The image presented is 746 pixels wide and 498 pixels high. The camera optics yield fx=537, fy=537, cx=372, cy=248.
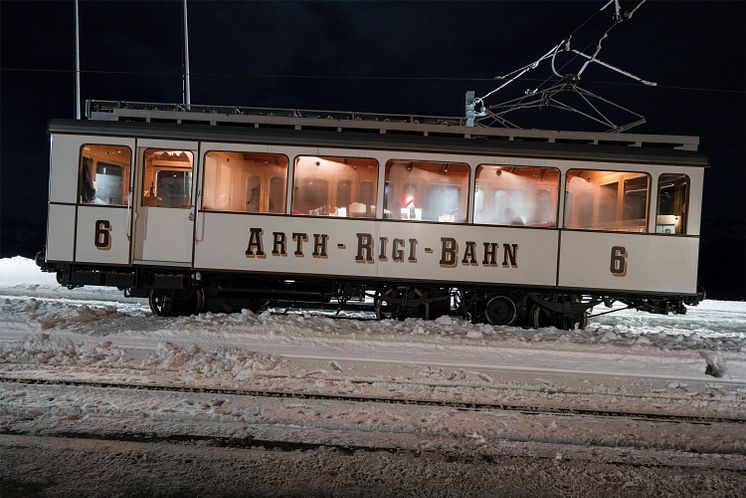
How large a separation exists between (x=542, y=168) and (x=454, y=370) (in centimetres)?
426

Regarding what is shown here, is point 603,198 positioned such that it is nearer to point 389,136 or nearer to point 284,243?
point 389,136

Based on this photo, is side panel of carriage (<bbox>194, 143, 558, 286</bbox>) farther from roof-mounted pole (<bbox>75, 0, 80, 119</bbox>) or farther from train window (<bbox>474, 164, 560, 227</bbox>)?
roof-mounted pole (<bbox>75, 0, 80, 119</bbox>)

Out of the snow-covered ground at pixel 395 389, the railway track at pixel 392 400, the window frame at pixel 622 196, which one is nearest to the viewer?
the snow-covered ground at pixel 395 389

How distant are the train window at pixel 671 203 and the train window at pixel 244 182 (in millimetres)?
6575

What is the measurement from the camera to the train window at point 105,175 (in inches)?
372

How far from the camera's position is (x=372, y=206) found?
945cm

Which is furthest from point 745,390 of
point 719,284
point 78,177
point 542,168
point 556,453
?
point 719,284

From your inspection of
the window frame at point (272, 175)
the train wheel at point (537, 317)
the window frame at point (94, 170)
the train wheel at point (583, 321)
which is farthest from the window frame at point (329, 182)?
the train wheel at point (583, 321)

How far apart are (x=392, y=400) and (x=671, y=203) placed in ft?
21.3

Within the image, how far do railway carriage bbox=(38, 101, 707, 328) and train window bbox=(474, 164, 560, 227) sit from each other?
1.0 inches

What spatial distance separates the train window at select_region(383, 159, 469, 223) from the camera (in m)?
9.44

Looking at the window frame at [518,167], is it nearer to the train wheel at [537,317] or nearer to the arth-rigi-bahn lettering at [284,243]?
the train wheel at [537,317]

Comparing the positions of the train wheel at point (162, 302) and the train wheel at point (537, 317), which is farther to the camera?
the train wheel at point (162, 302)

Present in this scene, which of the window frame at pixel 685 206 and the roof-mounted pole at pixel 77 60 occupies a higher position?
the roof-mounted pole at pixel 77 60
